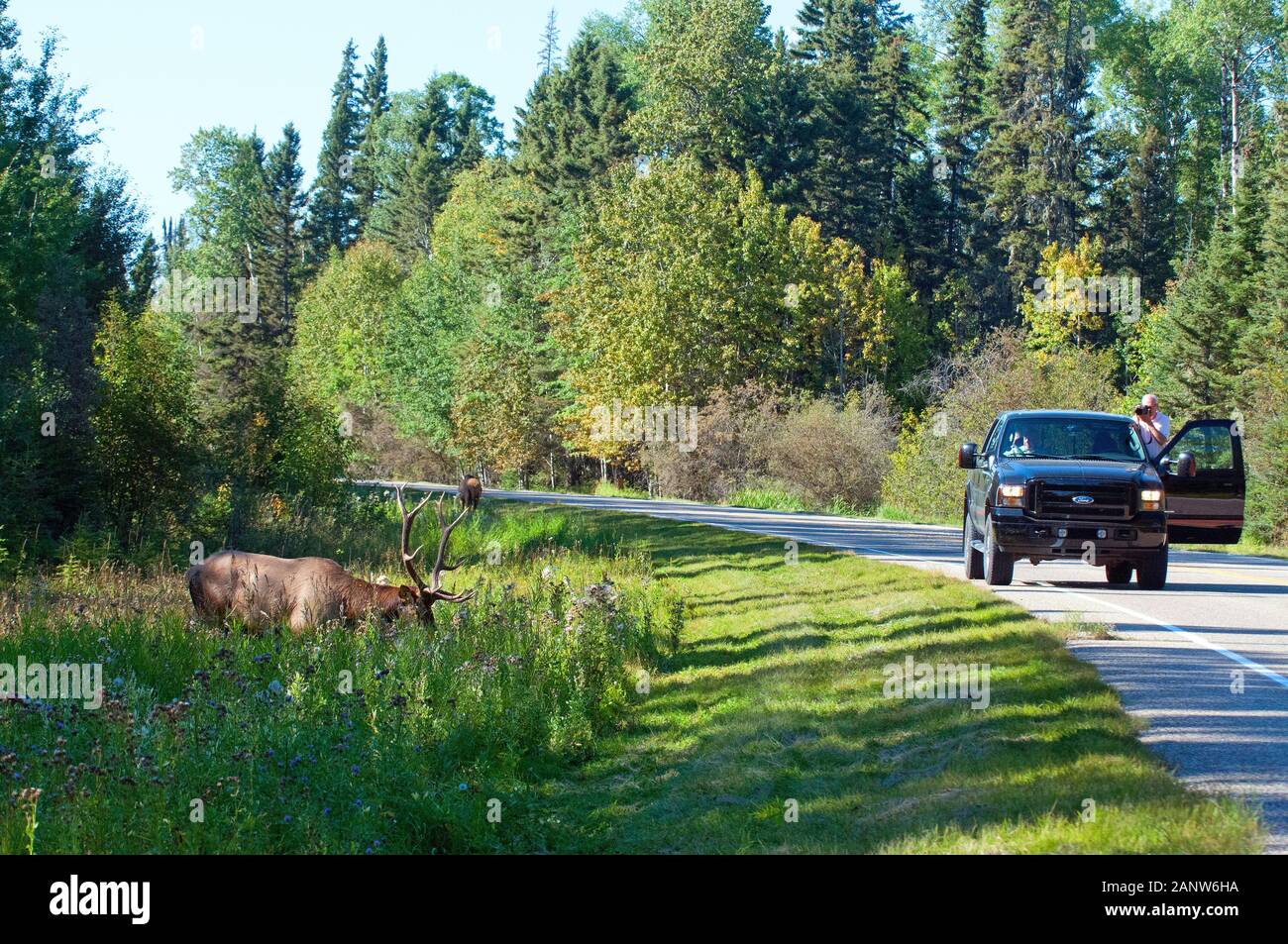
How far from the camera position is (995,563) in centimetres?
1644

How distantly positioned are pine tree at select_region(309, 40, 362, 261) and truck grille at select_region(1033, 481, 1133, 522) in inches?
3718

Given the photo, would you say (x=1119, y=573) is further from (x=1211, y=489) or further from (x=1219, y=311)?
(x=1219, y=311)

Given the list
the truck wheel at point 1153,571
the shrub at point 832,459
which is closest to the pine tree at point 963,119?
the shrub at point 832,459

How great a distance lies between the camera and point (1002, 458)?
16.9 metres

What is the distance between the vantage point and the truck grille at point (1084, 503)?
1570 centimetres

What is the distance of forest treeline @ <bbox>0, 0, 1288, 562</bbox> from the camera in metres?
29.2

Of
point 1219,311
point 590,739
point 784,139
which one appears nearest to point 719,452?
point 1219,311

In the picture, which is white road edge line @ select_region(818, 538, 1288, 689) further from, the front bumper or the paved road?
the front bumper

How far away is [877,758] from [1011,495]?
7093 mm

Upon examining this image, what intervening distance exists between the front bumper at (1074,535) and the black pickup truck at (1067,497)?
1 centimetres

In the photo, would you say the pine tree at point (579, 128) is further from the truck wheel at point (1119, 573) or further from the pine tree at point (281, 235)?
the truck wheel at point (1119, 573)

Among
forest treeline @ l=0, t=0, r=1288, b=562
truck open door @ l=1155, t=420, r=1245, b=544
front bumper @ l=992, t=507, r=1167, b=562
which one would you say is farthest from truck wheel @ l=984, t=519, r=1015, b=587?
forest treeline @ l=0, t=0, r=1288, b=562
